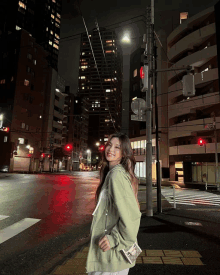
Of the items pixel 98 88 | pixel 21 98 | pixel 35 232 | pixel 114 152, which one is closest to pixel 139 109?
pixel 35 232

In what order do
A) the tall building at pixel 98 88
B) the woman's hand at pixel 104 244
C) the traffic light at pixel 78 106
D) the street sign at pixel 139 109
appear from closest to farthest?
the woman's hand at pixel 104 244 < the street sign at pixel 139 109 < the traffic light at pixel 78 106 < the tall building at pixel 98 88

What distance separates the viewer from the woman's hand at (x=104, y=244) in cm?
148

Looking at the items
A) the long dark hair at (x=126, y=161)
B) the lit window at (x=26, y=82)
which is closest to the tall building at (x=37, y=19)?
the lit window at (x=26, y=82)

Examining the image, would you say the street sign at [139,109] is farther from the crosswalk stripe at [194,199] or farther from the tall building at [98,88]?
the tall building at [98,88]

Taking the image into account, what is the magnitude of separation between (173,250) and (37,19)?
11078 centimetres

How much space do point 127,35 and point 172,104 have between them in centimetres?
2227

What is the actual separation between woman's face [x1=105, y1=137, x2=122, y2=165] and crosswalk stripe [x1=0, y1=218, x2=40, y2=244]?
4172 millimetres

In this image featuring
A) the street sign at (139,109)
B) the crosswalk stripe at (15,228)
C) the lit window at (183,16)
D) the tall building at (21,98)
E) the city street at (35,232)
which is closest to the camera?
the city street at (35,232)

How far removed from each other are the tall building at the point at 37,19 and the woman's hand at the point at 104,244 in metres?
82.7

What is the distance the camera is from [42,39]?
313 ft

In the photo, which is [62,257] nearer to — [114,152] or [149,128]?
[114,152]

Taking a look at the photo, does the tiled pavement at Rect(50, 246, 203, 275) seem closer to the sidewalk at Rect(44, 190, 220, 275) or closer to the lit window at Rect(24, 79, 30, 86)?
the sidewalk at Rect(44, 190, 220, 275)

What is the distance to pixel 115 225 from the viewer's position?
1.62 metres

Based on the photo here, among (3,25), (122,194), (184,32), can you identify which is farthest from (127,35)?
(3,25)
